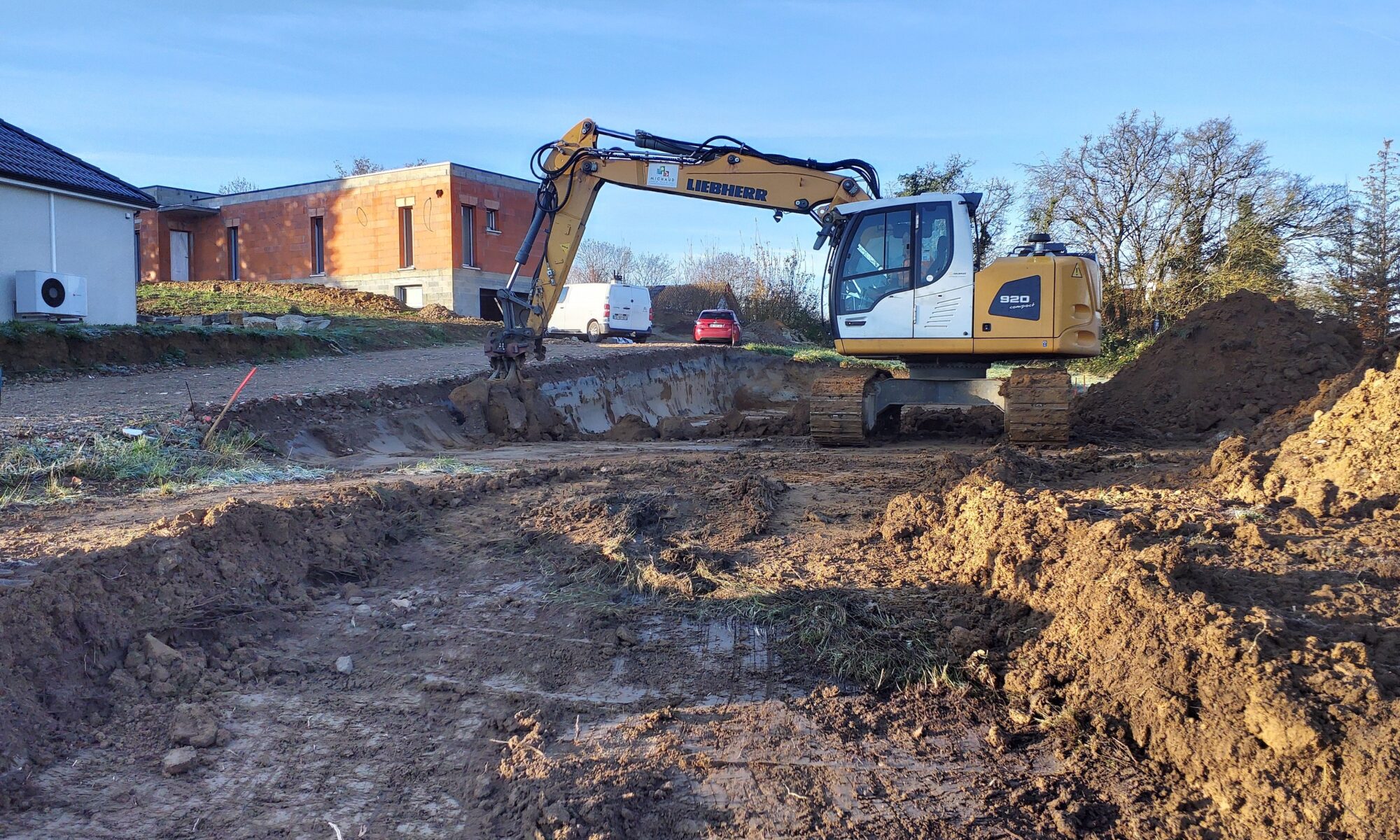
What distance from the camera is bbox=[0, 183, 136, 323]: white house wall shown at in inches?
650

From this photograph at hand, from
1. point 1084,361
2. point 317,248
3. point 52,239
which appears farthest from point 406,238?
point 1084,361

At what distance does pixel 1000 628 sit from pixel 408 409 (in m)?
9.39

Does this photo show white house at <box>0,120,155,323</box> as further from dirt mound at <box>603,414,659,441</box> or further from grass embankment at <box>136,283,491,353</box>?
dirt mound at <box>603,414,659,441</box>

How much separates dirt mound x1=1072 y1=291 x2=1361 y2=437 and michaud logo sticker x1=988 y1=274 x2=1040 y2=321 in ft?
8.39

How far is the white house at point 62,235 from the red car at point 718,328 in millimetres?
16273

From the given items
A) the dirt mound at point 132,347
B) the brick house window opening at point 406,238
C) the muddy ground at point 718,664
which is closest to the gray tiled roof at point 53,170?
the dirt mound at point 132,347

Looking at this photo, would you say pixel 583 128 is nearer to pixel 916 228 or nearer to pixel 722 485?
pixel 916 228

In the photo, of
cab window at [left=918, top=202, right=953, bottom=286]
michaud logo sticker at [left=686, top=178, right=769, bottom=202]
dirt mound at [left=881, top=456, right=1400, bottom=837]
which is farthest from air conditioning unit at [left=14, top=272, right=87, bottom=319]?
dirt mound at [left=881, top=456, right=1400, bottom=837]

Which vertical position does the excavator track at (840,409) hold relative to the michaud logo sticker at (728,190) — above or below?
below

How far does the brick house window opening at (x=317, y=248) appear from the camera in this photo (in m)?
33.9

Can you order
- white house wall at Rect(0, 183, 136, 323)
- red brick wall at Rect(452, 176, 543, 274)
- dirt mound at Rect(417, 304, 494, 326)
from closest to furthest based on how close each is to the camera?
white house wall at Rect(0, 183, 136, 323), dirt mound at Rect(417, 304, 494, 326), red brick wall at Rect(452, 176, 543, 274)

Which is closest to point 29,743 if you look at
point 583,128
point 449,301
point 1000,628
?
point 1000,628

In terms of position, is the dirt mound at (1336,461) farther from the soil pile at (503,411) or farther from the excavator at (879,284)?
the soil pile at (503,411)

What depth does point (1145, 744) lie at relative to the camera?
3.29 meters
